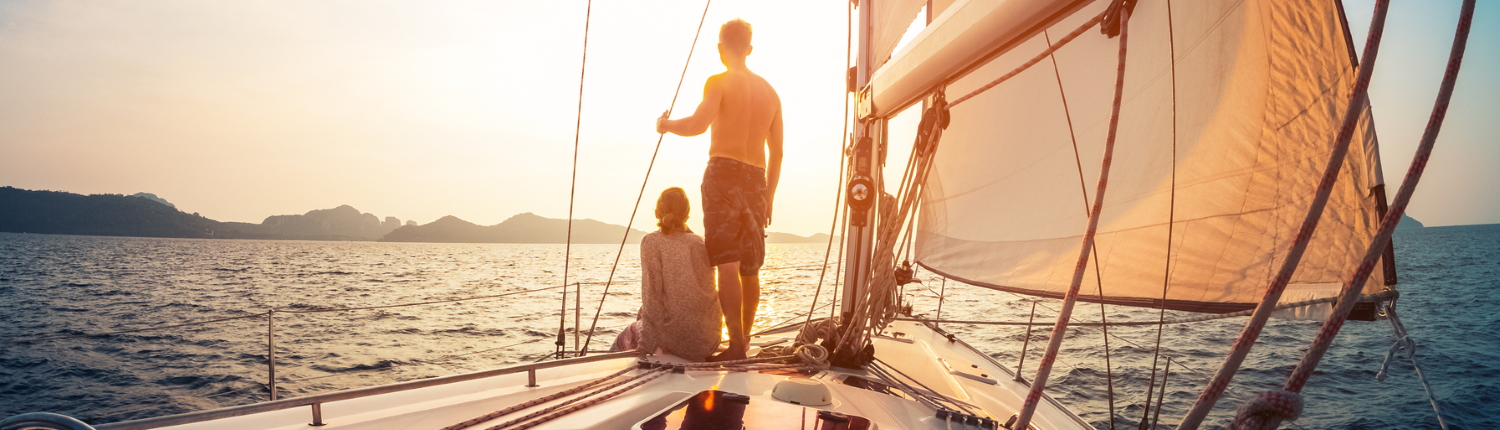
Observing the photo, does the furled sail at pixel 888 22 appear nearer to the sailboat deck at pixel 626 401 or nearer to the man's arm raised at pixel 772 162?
the man's arm raised at pixel 772 162

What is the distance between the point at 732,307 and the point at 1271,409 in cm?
166

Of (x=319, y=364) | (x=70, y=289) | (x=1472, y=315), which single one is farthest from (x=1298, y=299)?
(x=70, y=289)

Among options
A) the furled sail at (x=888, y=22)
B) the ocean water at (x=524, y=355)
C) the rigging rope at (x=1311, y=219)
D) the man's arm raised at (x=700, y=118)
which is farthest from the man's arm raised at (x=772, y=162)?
the rigging rope at (x=1311, y=219)

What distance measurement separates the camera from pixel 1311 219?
2.15ft

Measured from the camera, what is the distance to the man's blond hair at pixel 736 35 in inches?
88.5

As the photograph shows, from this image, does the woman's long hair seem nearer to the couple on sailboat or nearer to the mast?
the couple on sailboat

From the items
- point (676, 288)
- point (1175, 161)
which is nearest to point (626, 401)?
point (676, 288)

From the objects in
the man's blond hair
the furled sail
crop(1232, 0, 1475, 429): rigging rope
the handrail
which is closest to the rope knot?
crop(1232, 0, 1475, 429): rigging rope

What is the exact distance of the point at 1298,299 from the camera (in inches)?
80.8

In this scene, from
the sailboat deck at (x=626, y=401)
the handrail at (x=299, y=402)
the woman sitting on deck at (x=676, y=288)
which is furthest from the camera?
the woman sitting on deck at (x=676, y=288)

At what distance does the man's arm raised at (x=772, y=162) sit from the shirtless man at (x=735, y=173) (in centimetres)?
2

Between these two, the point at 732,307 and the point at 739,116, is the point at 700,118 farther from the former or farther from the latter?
the point at 732,307

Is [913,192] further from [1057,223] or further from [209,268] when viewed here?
[209,268]

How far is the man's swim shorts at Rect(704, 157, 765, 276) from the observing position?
2.11m
